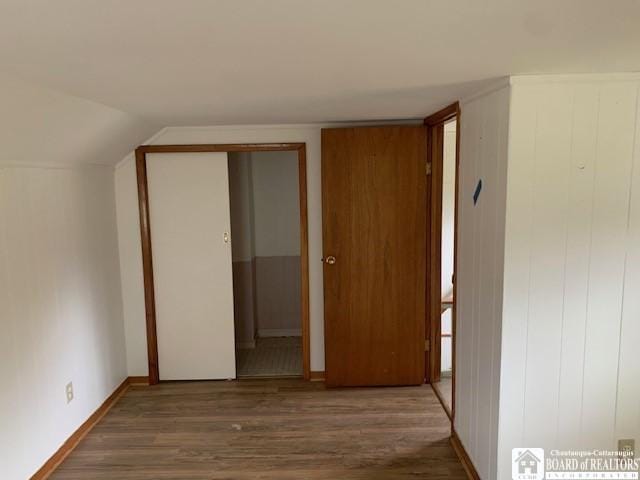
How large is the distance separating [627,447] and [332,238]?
6.84 ft

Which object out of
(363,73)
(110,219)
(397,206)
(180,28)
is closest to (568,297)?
(363,73)

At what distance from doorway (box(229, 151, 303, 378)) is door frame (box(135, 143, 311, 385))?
0.77m

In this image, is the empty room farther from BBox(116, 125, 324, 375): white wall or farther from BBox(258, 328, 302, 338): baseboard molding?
BBox(258, 328, 302, 338): baseboard molding

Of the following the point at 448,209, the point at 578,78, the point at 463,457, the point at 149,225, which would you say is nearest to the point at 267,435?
the point at 463,457

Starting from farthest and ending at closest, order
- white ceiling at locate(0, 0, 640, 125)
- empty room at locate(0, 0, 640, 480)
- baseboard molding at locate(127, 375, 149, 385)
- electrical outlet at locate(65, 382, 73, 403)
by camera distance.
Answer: baseboard molding at locate(127, 375, 149, 385) → electrical outlet at locate(65, 382, 73, 403) → empty room at locate(0, 0, 640, 480) → white ceiling at locate(0, 0, 640, 125)

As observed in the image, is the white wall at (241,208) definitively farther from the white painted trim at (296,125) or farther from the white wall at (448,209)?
the white wall at (448,209)

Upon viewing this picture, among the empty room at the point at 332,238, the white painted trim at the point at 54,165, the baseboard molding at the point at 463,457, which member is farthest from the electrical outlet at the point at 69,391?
the baseboard molding at the point at 463,457

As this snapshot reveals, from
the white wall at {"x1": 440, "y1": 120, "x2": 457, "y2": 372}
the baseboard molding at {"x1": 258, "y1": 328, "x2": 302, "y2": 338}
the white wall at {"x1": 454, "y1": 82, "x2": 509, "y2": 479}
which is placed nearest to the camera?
the white wall at {"x1": 454, "y1": 82, "x2": 509, "y2": 479}

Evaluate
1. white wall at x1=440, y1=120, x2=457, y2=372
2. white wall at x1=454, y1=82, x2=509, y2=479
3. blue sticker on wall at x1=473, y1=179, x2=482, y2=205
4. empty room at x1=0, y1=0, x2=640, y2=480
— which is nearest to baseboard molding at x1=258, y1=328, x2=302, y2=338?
empty room at x1=0, y1=0, x2=640, y2=480

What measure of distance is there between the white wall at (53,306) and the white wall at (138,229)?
105 millimetres

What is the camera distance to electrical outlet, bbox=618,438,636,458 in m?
2.08

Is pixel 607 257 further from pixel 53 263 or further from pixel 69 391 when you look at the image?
pixel 69 391

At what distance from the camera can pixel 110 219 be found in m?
3.45

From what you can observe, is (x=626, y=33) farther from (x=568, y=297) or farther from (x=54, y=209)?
(x=54, y=209)
